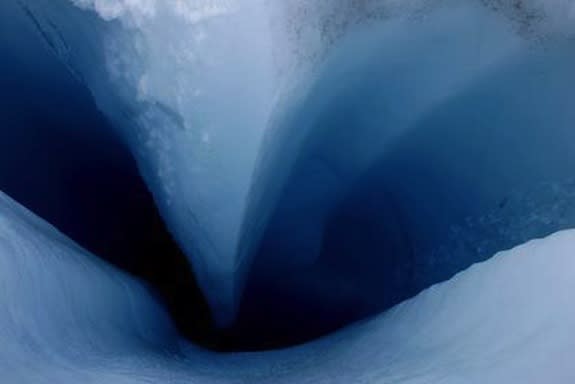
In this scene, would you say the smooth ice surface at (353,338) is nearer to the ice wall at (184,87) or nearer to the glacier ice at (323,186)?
the glacier ice at (323,186)

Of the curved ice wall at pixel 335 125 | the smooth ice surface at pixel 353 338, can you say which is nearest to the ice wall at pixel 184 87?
the curved ice wall at pixel 335 125

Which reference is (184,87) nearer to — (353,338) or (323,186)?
(353,338)

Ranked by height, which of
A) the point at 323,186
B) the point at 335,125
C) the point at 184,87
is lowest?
the point at 323,186

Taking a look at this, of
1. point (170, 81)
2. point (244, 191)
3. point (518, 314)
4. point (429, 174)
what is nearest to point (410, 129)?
point (429, 174)

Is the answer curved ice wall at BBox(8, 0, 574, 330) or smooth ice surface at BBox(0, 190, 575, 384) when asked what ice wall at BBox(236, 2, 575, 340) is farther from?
smooth ice surface at BBox(0, 190, 575, 384)

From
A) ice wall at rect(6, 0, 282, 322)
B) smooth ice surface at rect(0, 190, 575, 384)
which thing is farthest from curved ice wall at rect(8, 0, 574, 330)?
smooth ice surface at rect(0, 190, 575, 384)

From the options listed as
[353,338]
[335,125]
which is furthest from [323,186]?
[353,338]

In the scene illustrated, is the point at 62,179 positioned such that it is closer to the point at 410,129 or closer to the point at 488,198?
the point at 410,129
